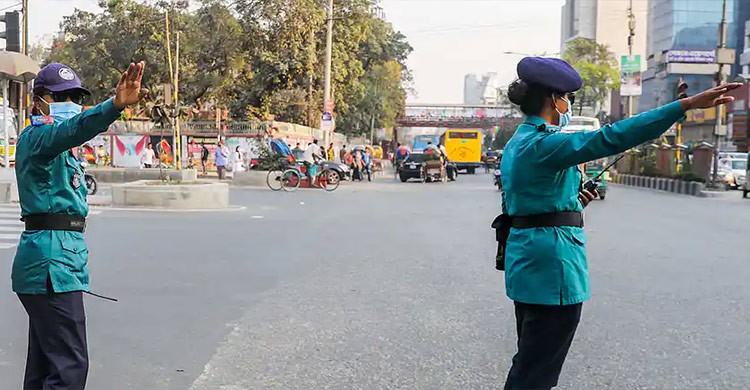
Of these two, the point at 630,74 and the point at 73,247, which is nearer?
the point at 73,247

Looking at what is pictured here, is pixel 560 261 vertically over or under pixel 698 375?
over

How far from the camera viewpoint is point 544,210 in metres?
3.60

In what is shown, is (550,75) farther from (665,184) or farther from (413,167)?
(413,167)

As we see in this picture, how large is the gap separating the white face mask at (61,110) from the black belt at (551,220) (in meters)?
2.02

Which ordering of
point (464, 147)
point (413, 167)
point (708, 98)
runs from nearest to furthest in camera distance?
point (708, 98) < point (413, 167) < point (464, 147)

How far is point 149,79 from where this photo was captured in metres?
46.8

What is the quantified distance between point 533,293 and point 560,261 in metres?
0.17

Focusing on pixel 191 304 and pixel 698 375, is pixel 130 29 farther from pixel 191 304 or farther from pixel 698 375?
pixel 698 375

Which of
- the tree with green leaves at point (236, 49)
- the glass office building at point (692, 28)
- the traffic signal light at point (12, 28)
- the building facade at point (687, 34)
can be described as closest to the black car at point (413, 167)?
the tree with green leaves at point (236, 49)

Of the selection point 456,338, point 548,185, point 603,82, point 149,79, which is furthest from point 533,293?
point 603,82

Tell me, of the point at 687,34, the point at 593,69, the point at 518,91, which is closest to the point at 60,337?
the point at 518,91

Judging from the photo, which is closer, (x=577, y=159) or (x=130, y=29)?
(x=577, y=159)

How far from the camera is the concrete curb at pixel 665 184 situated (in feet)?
97.9

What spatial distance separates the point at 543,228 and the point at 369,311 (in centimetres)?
421
